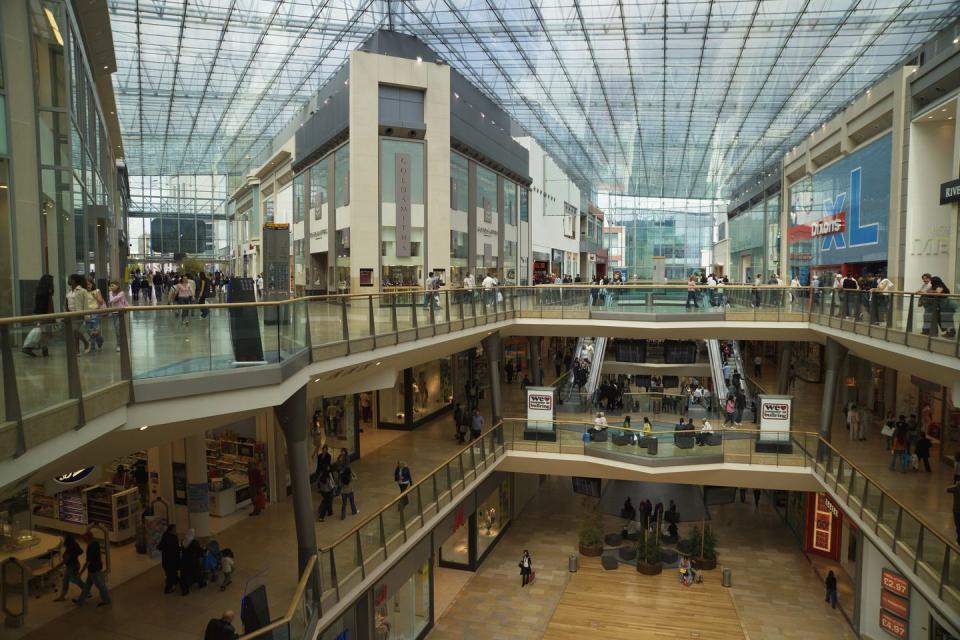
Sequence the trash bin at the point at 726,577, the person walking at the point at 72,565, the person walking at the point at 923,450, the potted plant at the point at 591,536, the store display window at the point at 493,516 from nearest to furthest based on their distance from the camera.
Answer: the person walking at the point at 72,565
the person walking at the point at 923,450
the trash bin at the point at 726,577
the store display window at the point at 493,516
the potted plant at the point at 591,536

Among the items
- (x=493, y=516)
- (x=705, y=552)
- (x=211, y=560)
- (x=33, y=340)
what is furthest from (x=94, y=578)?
(x=705, y=552)

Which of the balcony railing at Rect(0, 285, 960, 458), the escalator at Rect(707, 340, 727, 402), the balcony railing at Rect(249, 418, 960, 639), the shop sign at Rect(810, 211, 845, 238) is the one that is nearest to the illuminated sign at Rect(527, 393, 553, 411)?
the balcony railing at Rect(249, 418, 960, 639)

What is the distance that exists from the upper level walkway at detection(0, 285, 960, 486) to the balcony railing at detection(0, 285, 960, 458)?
2cm

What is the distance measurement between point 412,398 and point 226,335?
15.7 m

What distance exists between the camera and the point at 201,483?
43.4ft

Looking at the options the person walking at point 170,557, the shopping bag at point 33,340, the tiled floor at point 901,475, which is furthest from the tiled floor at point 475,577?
the shopping bag at point 33,340

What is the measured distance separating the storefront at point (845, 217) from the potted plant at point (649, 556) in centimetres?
1357

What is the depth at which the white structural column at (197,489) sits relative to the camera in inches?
515

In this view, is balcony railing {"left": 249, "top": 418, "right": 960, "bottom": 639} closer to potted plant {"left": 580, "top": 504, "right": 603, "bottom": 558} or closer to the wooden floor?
potted plant {"left": 580, "top": 504, "right": 603, "bottom": 558}

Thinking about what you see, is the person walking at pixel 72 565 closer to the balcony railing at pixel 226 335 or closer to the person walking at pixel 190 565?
the person walking at pixel 190 565

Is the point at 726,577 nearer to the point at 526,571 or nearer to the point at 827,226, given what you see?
the point at 526,571

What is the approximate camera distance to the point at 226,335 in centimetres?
834

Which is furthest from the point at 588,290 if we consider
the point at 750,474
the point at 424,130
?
the point at 424,130

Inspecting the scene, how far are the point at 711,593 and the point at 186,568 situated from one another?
15.5 meters
